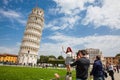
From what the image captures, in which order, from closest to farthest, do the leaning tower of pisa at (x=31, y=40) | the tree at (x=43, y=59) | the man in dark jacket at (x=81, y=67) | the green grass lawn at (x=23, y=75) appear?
the man in dark jacket at (x=81, y=67) → the green grass lawn at (x=23, y=75) → the leaning tower of pisa at (x=31, y=40) → the tree at (x=43, y=59)

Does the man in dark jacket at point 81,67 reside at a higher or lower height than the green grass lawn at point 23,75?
higher

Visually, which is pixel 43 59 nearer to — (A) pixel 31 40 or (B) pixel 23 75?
(A) pixel 31 40

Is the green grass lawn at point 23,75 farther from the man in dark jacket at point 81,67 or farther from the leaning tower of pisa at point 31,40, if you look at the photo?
the leaning tower of pisa at point 31,40

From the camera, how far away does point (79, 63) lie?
7102mm

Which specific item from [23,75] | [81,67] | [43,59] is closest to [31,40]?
[43,59]

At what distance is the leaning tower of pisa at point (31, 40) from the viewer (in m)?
123

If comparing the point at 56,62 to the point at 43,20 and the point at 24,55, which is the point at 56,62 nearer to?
the point at 24,55

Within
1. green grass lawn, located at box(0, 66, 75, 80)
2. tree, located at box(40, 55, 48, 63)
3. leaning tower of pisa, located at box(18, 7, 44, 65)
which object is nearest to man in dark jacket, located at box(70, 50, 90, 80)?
green grass lawn, located at box(0, 66, 75, 80)

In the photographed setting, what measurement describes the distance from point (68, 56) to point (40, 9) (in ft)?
432

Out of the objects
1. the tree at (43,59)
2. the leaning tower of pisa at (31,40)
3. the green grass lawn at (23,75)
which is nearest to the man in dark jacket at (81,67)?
the green grass lawn at (23,75)

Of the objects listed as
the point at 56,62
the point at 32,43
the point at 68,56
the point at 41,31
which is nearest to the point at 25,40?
the point at 32,43

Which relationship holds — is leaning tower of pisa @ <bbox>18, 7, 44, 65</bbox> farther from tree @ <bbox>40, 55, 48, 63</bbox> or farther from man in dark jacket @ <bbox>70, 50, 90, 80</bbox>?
man in dark jacket @ <bbox>70, 50, 90, 80</bbox>

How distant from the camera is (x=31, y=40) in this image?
126438 mm

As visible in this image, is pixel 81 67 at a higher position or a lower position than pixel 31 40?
lower
